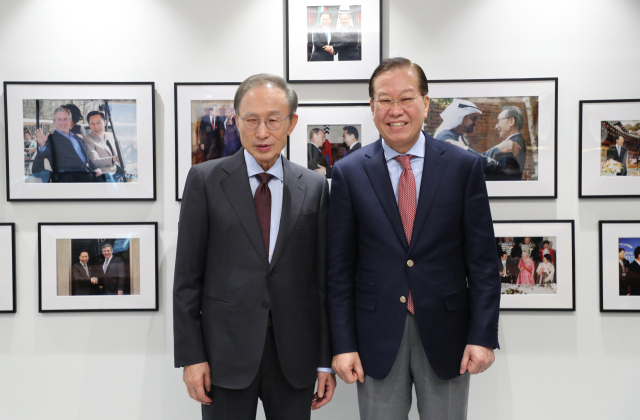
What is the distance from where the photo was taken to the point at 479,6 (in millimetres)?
2148

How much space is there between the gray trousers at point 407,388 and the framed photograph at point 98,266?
123cm

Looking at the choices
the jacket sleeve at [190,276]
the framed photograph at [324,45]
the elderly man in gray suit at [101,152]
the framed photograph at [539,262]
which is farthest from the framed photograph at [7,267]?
the framed photograph at [539,262]

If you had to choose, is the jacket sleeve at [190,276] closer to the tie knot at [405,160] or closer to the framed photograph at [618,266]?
the tie knot at [405,160]

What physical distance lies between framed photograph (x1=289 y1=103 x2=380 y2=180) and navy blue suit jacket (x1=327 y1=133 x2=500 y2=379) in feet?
1.91

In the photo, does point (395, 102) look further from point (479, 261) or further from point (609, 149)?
point (609, 149)

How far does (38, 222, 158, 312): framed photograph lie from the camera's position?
84.6 inches

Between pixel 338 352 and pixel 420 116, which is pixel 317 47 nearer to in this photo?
pixel 420 116

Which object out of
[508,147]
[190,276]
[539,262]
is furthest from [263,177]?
[539,262]

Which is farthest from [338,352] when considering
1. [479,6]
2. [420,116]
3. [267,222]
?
[479,6]

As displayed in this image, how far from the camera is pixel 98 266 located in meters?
2.16

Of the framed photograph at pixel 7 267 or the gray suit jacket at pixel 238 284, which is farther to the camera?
the framed photograph at pixel 7 267

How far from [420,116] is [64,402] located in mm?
2230

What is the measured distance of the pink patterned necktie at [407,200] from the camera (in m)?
1.51

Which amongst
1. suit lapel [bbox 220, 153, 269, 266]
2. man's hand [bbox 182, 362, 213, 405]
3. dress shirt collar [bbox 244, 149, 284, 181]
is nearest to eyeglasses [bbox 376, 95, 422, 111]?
dress shirt collar [bbox 244, 149, 284, 181]
